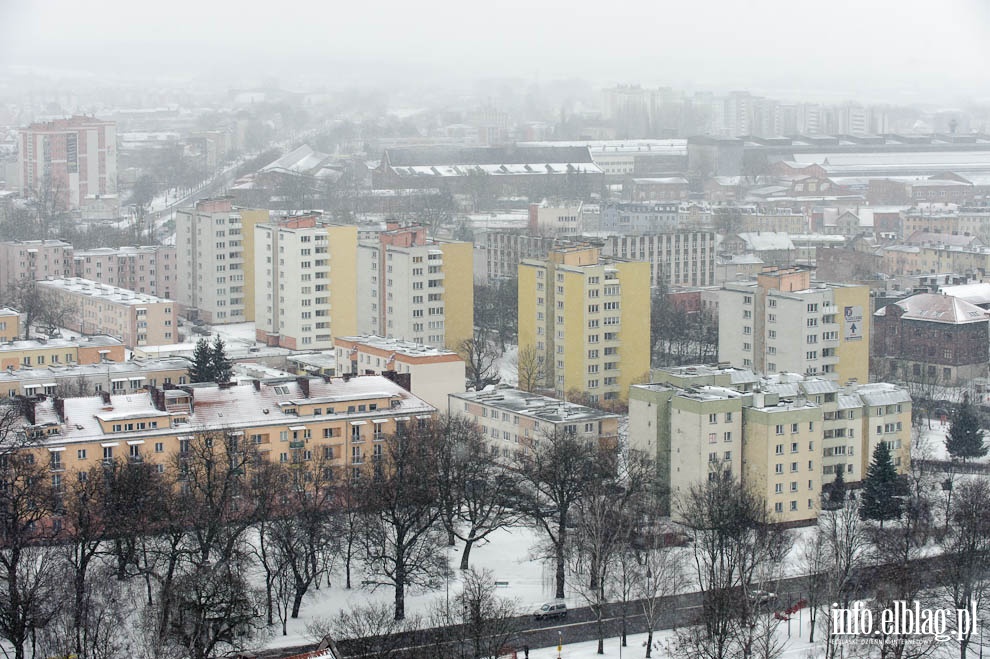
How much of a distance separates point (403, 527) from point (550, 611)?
1020 mm

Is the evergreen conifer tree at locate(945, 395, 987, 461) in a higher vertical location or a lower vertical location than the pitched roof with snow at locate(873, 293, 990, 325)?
lower

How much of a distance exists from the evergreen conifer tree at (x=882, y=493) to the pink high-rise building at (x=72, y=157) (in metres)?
25.6

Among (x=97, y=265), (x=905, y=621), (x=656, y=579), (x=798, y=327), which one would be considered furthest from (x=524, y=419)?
(x=97, y=265)

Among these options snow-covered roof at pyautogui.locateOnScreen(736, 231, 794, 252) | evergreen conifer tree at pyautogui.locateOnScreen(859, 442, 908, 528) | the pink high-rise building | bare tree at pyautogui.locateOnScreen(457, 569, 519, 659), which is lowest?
bare tree at pyautogui.locateOnScreen(457, 569, 519, 659)

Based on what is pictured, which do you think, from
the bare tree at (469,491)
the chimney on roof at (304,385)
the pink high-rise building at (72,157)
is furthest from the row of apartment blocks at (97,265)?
the pink high-rise building at (72,157)

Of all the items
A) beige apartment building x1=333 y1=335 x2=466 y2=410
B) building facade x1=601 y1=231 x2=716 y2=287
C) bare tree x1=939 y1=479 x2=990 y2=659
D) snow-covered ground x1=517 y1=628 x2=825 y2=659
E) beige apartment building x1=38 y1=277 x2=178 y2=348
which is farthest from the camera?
building facade x1=601 y1=231 x2=716 y2=287

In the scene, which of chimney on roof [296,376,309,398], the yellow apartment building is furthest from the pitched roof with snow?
the yellow apartment building

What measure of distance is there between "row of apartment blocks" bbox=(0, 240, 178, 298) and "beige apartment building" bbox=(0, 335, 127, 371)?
598 cm

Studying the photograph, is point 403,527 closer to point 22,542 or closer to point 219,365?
point 22,542

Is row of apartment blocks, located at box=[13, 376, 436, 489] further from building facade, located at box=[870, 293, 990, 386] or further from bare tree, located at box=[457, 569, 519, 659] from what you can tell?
building facade, located at box=[870, 293, 990, 386]

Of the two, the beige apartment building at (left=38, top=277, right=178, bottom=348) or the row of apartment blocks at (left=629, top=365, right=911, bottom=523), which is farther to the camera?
the beige apartment building at (left=38, top=277, right=178, bottom=348)

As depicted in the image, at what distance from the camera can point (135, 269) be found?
80.7 ft

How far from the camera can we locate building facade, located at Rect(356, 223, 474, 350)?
1969 cm

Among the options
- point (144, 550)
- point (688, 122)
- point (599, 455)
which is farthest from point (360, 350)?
point (688, 122)
